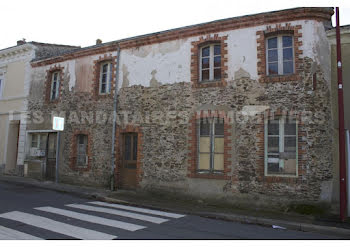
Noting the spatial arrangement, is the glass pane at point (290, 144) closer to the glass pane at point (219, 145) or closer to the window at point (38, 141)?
the glass pane at point (219, 145)

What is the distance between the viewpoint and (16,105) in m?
15.1

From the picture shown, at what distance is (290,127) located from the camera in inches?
332

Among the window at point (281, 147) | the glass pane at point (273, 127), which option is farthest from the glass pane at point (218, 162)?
the glass pane at point (273, 127)

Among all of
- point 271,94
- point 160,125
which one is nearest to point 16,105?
point 160,125

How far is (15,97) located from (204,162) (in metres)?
11.4

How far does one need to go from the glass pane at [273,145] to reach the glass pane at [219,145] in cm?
146

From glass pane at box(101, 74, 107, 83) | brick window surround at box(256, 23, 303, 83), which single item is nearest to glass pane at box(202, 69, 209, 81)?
brick window surround at box(256, 23, 303, 83)

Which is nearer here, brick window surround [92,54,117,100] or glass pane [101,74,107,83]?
brick window surround [92,54,117,100]

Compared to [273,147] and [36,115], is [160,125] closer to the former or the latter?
[273,147]

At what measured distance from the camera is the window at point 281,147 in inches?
327

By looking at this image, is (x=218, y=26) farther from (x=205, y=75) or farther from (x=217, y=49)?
(x=205, y=75)

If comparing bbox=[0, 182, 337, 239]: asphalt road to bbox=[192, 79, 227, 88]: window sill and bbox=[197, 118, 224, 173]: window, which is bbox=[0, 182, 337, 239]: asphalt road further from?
bbox=[192, 79, 227, 88]: window sill

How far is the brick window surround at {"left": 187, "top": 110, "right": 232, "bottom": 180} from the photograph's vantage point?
8.97m

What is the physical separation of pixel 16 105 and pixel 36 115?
1865mm
